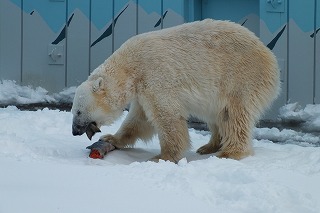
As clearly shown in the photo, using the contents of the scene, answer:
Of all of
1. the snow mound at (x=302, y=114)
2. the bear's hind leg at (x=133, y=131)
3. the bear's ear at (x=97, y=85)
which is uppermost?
the bear's ear at (x=97, y=85)

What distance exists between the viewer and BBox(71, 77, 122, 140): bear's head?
16.5 ft

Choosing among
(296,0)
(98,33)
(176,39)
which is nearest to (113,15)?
(98,33)

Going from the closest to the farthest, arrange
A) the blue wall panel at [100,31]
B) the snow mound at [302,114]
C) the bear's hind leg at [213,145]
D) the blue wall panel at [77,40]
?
the bear's hind leg at [213,145] < the snow mound at [302,114] < the blue wall panel at [100,31] < the blue wall panel at [77,40]

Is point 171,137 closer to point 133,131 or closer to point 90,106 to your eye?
point 133,131

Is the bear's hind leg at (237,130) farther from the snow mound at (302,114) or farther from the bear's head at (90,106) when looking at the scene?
the snow mound at (302,114)

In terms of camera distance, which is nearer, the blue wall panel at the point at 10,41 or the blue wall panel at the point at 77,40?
the blue wall panel at the point at 77,40

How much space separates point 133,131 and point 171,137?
22.4 inches

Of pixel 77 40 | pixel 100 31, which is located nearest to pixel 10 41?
pixel 77 40

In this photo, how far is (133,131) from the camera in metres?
5.46

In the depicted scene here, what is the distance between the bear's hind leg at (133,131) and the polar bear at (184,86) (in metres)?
0.23

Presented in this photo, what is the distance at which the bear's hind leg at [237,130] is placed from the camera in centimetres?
505

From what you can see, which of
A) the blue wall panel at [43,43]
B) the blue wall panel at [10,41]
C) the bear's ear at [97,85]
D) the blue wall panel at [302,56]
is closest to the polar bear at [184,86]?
the bear's ear at [97,85]

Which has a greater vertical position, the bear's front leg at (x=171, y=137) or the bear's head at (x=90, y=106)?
the bear's head at (x=90, y=106)

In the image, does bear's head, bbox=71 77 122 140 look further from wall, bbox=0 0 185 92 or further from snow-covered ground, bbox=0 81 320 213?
wall, bbox=0 0 185 92
